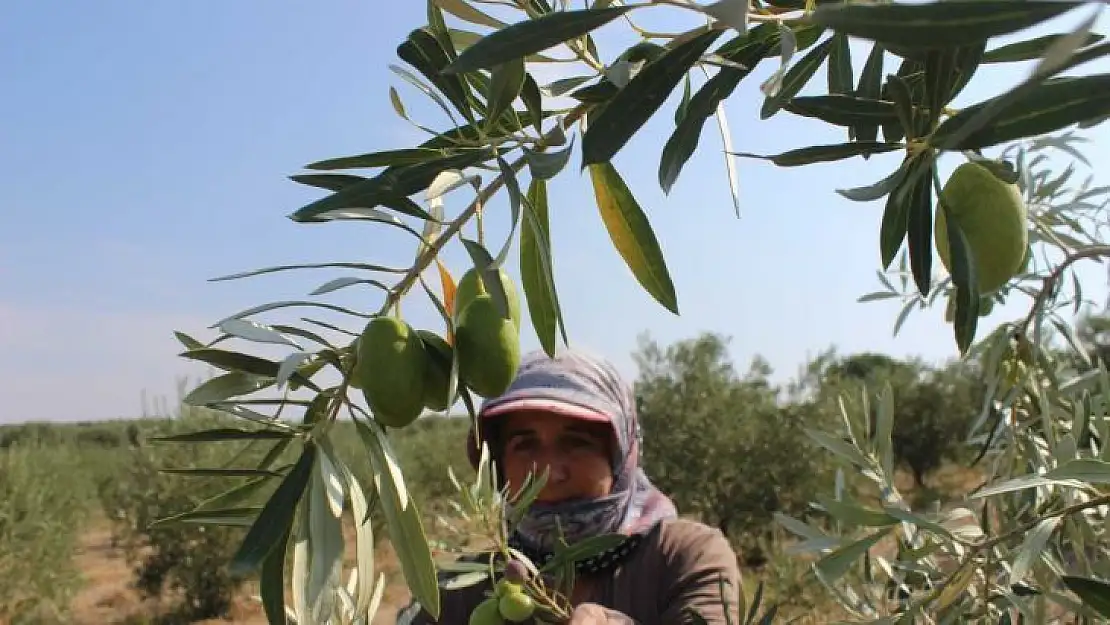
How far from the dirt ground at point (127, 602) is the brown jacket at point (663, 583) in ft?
20.0

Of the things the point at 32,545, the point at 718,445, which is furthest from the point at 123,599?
the point at 718,445

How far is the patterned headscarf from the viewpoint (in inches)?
92.0

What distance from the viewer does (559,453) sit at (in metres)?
2.46

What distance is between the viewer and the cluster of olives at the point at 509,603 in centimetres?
121

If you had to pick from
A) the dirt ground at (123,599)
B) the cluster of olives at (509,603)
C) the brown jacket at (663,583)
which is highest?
the cluster of olives at (509,603)

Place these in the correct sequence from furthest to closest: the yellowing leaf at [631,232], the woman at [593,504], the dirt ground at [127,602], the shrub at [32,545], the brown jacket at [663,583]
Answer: the dirt ground at [127,602] < the shrub at [32,545] < the woman at [593,504] < the brown jacket at [663,583] < the yellowing leaf at [631,232]

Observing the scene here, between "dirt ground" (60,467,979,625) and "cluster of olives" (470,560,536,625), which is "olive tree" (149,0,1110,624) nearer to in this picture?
"cluster of olives" (470,560,536,625)

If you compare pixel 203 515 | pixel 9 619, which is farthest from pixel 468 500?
pixel 9 619

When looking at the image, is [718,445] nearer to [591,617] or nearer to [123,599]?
[123,599]

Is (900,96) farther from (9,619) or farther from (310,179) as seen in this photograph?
(9,619)

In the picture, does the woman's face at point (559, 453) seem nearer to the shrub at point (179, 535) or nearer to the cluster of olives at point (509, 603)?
the cluster of olives at point (509, 603)

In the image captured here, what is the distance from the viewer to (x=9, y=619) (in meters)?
7.56

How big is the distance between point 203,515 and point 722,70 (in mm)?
508

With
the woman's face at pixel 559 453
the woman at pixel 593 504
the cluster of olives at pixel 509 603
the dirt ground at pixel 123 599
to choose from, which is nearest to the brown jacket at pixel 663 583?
the woman at pixel 593 504
